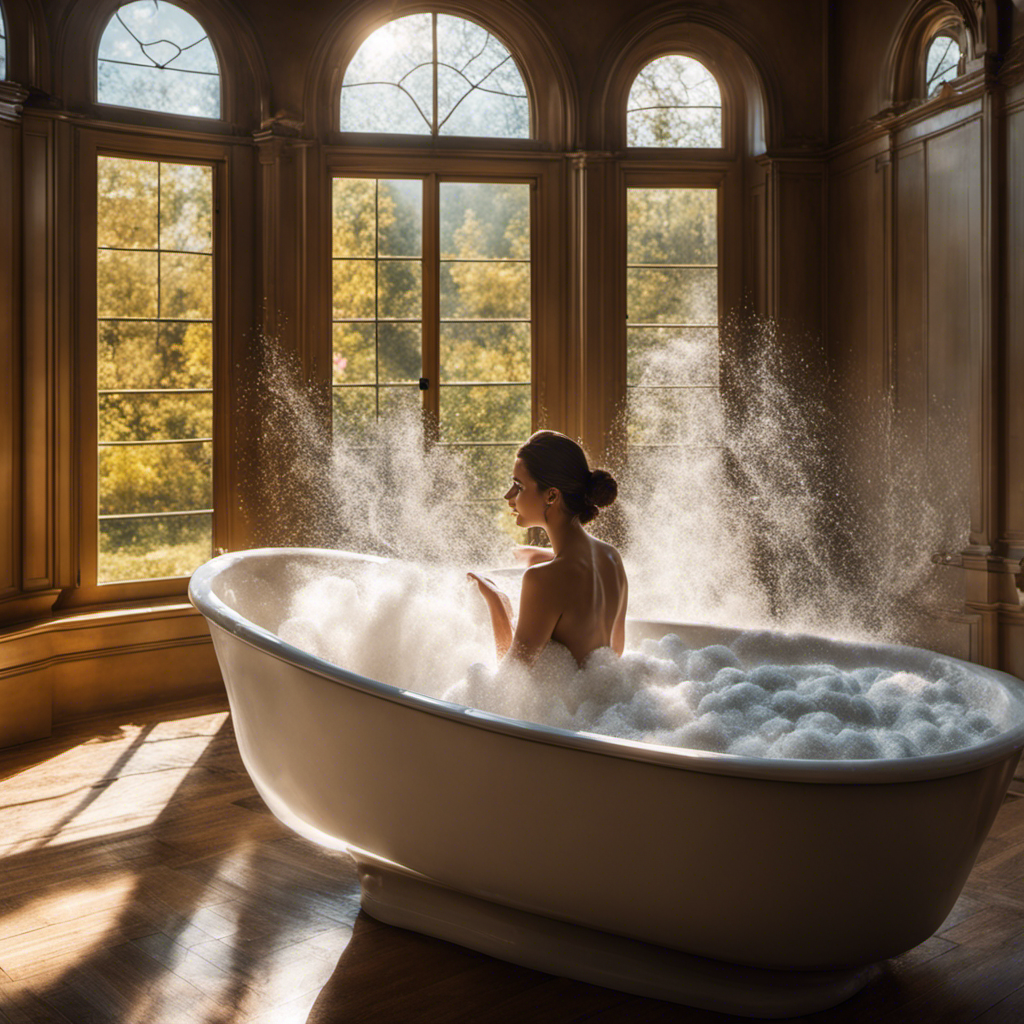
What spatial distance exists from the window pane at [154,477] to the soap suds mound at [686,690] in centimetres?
153

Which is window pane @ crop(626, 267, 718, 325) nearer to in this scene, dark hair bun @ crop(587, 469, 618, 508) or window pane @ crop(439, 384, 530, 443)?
window pane @ crop(439, 384, 530, 443)

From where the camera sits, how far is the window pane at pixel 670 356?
13.8 ft

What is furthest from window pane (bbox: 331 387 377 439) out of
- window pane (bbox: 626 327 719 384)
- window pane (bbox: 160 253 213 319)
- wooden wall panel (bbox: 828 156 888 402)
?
Answer: wooden wall panel (bbox: 828 156 888 402)

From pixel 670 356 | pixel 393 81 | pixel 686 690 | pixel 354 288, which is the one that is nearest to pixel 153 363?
pixel 354 288

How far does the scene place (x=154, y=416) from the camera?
385 cm

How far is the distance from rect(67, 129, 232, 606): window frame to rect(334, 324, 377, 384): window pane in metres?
0.41

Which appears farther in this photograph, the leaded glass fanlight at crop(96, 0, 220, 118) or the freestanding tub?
the leaded glass fanlight at crop(96, 0, 220, 118)

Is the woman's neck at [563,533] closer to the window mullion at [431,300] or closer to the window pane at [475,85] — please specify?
the window mullion at [431,300]

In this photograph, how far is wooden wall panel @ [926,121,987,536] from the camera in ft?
11.0

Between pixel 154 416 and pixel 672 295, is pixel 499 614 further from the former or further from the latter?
pixel 672 295

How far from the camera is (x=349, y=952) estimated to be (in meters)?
1.93

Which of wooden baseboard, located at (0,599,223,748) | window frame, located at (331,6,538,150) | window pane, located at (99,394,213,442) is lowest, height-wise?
wooden baseboard, located at (0,599,223,748)

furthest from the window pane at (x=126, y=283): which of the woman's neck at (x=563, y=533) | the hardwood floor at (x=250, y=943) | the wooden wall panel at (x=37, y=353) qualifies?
the woman's neck at (x=563, y=533)

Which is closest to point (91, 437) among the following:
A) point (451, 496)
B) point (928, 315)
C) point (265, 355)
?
point (265, 355)
